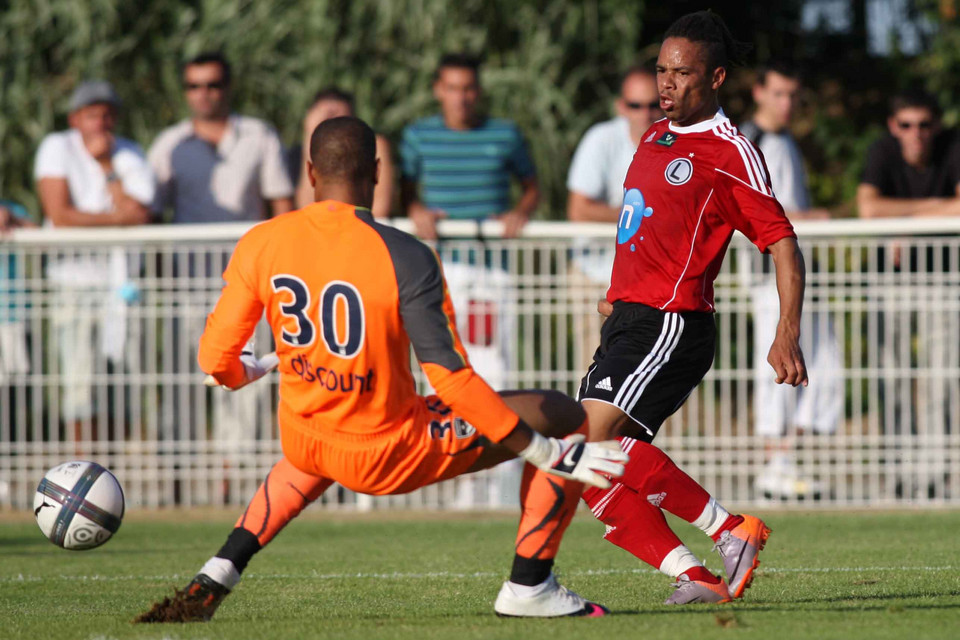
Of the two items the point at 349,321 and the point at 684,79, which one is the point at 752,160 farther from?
the point at 349,321

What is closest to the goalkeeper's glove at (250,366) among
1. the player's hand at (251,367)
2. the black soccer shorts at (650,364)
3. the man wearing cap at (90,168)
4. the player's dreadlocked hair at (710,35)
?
the player's hand at (251,367)

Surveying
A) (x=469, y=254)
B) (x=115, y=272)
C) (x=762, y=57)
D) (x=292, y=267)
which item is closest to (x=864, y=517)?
(x=469, y=254)

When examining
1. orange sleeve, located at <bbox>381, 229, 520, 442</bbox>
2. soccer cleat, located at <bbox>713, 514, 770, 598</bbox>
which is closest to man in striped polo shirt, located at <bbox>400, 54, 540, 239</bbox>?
soccer cleat, located at <bbox>713, 514, 770, 598</bbox>

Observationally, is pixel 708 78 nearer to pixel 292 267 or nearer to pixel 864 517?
pixel 292 267

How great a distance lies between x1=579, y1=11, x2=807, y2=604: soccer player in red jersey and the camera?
5.86 m

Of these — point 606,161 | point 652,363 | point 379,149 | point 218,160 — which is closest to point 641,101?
point 606,161

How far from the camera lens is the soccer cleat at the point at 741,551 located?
19.3ft

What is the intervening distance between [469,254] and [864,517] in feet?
10.2

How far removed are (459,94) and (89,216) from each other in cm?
276

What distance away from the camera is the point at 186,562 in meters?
8.05

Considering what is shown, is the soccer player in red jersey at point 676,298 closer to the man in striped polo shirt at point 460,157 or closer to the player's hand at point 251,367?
the player's hand at point 251,367

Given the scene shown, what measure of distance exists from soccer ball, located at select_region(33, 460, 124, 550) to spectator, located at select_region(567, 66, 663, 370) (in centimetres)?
490

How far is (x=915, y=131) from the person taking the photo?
34.7ft

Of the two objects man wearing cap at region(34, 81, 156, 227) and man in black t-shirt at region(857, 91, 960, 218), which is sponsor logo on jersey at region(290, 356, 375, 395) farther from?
man in black t-shirt at region(857, 91, 960, 218)
